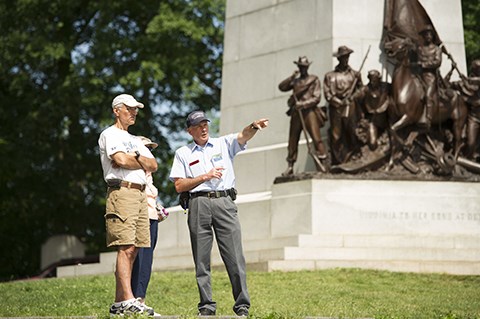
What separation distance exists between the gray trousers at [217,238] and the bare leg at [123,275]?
2.96 ft

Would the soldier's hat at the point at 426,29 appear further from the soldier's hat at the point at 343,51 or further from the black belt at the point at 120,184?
the black belt at the point at 120,184

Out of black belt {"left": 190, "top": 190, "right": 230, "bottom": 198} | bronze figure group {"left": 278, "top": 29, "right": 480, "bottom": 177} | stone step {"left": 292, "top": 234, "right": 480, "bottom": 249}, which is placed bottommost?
stone step {"left": 292, "top": 234, "right": 480, "bottom": 249}

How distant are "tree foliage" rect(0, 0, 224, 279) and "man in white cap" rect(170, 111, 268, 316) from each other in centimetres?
2311

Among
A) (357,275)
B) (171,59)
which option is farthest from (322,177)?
(171,59)

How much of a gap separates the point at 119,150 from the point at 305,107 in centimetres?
1106

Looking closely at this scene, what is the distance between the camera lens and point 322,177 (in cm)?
2373

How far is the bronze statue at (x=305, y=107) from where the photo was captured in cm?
2394

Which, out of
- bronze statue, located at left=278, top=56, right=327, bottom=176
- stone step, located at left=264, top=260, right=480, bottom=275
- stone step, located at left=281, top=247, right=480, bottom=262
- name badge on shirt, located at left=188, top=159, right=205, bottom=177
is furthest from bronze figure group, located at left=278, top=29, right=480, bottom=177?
name badge on shirt, located at left=188, top=159, right=205, bottom=177

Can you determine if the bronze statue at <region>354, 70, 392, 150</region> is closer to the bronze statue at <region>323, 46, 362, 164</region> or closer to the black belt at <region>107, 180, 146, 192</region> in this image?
the bronze statue at <region>323, 46, 362, 164</region>

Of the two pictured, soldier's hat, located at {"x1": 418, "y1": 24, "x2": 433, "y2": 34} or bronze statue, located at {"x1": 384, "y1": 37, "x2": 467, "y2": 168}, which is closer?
bronze statue, located at {"x1": 384, "y1": 37, "x2": 467, "y2": 168}

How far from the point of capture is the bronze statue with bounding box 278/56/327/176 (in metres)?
23.9

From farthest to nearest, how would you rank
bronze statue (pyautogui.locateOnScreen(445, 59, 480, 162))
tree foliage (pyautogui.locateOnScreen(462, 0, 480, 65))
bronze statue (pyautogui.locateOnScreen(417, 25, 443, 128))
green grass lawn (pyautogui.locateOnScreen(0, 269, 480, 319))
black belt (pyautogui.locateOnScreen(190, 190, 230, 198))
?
tree foliage (pyautogui.locateOnScreen(462, 0, 480, 65)) → bronze statue (pyautogui.locateOnScreen(445, 59, 480, 162)) → bronze statue (pyautogui.locateOnScreen(417, 25, 443, 128)) → green grass lawn (pyautogui.locateOnScreen(0, 269, 480, 319)) → black belt (pyautogui.locateOnScreen(190, 190, 230, 198))

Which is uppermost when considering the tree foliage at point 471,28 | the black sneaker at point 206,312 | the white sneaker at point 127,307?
the tree foliage at point 471,28

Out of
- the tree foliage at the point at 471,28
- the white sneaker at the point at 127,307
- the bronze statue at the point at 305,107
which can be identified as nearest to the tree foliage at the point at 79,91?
the tree foliage at the point at 471,28
